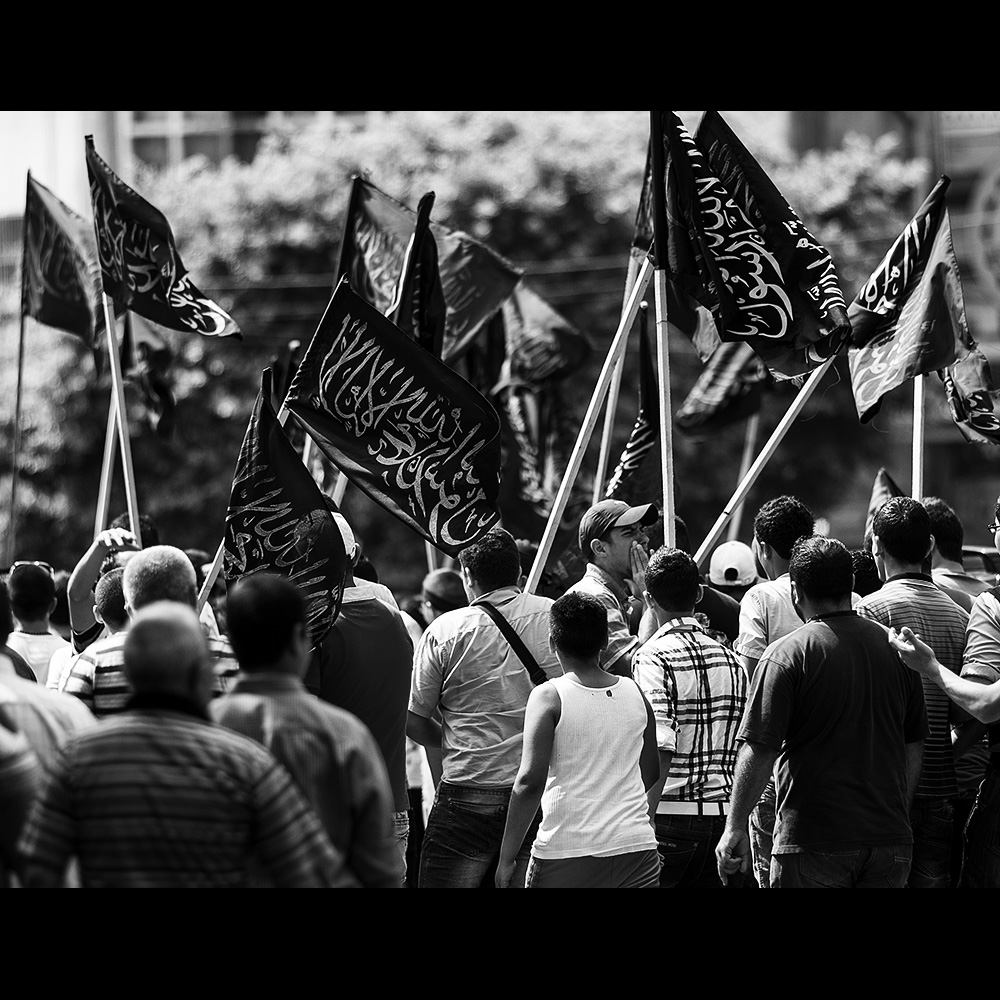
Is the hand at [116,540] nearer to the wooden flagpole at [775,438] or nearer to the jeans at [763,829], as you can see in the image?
the wooden flagpole at [775,438]

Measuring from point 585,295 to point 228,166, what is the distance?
6.52 metres

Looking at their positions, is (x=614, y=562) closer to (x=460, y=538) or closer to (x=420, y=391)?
(x=460, y=538)

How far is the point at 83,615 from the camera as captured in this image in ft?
23.8

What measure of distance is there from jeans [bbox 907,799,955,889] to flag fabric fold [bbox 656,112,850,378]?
6.93ft

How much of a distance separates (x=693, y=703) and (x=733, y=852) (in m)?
0.59

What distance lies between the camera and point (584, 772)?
17.2 ft

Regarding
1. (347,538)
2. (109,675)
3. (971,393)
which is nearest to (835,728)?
(347,538)

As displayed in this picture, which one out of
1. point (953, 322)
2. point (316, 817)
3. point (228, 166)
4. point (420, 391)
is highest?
point (228, 166)

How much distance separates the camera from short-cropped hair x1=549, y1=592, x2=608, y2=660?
5.28 meters

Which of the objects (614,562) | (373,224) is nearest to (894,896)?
(614,562)

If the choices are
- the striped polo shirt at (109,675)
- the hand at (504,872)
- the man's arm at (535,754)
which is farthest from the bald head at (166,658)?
the hand at (504,872)

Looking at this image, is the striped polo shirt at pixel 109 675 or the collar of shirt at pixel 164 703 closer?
the collar of shirt at pixel 164 703

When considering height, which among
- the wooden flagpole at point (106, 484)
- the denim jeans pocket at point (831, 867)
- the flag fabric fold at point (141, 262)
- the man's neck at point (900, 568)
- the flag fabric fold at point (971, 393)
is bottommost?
the denim jeans pocket at point (831, 867)

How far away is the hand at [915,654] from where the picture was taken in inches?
202
